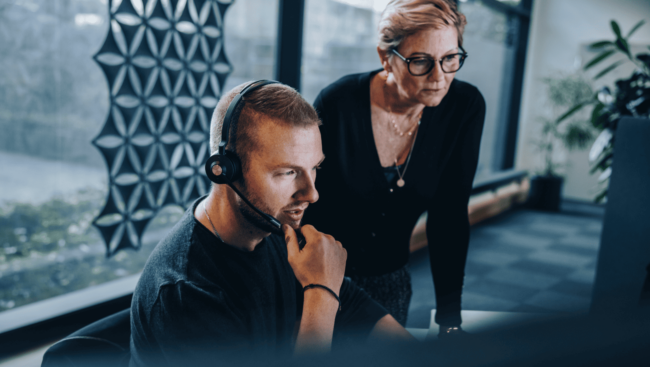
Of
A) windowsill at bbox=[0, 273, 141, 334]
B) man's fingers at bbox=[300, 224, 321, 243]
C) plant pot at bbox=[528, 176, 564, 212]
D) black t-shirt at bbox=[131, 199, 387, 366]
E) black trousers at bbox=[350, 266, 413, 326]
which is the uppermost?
man's fingers at bbox=[300, 224, 321, 243]

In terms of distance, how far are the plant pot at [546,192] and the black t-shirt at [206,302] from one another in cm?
568

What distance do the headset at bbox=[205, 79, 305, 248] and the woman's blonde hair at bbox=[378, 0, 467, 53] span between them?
15.1 inches

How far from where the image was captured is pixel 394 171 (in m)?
1.26

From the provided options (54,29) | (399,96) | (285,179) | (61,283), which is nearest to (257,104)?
(285,179)

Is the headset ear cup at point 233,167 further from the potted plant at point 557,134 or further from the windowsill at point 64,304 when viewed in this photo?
the potted plant at point 557,134

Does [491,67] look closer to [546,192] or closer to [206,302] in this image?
[546,192]

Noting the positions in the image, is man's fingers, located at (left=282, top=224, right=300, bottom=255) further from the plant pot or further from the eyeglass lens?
the plant pot

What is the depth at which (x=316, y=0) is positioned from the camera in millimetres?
3207

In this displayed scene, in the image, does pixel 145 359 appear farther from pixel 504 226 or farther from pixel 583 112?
pixel 583 112

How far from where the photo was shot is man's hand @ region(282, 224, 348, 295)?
830 millimetres

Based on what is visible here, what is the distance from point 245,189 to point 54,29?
160cm

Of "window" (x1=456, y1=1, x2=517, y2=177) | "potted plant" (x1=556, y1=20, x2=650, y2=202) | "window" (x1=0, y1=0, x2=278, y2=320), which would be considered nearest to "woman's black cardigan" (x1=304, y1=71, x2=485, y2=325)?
"window" (x1=0, y1=0, x2=278, y2=320)

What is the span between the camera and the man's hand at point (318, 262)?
0.83 meters

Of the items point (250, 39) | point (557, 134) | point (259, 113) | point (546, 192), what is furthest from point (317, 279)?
point (546, 192)
